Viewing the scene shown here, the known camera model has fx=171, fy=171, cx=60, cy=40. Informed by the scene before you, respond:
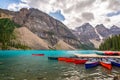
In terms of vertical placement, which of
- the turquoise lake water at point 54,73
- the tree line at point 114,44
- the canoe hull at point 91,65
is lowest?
the turquoise lake water at point 54,73

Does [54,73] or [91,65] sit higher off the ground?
[91,65]

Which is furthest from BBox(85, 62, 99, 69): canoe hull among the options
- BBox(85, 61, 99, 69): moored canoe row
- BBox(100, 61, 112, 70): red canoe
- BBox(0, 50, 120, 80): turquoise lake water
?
BBox(100, 61, 112, 70): red canoe

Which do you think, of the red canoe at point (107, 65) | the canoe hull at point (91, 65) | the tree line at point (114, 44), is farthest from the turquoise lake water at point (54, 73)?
the tree line at point (114, 44)

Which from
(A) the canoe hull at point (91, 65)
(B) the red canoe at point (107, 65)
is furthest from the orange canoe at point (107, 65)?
(A) the canoe hull at point (91, 65)

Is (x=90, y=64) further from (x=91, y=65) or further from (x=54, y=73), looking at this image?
(x=54, y=73)

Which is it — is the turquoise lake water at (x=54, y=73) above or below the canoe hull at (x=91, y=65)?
below

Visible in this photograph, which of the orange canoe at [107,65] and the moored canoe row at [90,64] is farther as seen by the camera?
the moored canoe row at [90,64]

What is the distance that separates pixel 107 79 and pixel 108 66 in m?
17.3

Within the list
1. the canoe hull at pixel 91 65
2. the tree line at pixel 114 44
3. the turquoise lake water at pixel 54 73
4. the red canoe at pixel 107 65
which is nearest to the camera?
the turquoise lake water at pixel 54 73

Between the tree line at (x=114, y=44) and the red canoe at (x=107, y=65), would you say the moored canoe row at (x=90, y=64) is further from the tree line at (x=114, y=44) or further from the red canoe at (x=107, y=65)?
the tree line at (x=114, y=44)

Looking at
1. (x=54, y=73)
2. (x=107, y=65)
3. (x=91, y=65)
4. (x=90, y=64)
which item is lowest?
(x=54, y=73)

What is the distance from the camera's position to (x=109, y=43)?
17650 cm

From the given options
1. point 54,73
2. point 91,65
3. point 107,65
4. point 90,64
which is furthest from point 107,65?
point 54,73

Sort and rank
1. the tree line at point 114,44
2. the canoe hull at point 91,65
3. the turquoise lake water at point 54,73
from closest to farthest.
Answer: the turquoise lake water at point 54,73 < the canoe hull at point 91,65 < the tree line at point 114,44
